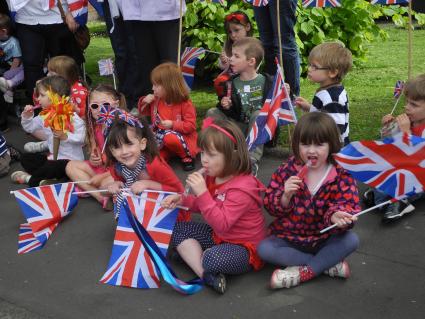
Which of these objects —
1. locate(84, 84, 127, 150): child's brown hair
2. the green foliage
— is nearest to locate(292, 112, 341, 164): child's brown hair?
locate(84, 84, 127, 150): child's brown hair

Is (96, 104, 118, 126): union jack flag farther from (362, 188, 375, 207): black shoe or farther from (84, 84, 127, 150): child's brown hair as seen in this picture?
(362, 188, 375, 207): black shoe

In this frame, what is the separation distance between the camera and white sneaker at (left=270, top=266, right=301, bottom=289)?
313 centimetres

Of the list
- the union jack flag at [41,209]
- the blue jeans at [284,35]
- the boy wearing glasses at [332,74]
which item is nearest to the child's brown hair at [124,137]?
the union jack flag at [41,209]

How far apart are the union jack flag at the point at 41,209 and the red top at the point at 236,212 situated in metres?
1.08

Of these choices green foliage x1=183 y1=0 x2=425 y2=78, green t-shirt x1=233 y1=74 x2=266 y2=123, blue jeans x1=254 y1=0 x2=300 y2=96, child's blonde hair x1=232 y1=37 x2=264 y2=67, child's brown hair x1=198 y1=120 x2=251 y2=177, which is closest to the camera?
child's brown hair x1=198 y1=120 x2=251 y2=177

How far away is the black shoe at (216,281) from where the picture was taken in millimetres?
3131

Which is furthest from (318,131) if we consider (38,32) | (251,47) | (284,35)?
(38,32)

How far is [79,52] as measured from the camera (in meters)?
6.46

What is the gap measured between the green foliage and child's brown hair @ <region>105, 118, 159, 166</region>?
11.2 ft

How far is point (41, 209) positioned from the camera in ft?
13.0

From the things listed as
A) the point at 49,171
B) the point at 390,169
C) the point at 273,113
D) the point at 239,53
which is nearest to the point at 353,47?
the point at 239,53

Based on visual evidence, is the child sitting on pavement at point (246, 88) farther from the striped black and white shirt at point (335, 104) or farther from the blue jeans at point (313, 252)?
the blue jeans at point (313, 252)

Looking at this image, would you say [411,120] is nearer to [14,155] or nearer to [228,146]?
[228,146]

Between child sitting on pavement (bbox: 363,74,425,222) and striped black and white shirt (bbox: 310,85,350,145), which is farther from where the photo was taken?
striped black and white shirt (bbox: 310,85,350,145)
